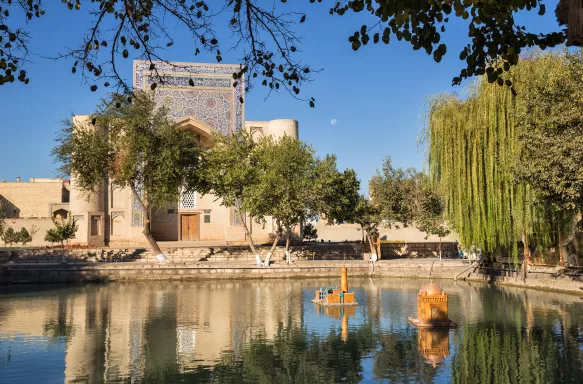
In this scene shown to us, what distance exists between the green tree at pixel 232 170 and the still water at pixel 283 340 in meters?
7.08

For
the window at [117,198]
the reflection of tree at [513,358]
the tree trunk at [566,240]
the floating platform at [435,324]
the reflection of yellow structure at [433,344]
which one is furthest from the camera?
the window at [117,198]

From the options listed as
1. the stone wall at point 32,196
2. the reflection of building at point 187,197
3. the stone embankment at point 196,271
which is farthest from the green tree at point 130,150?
the stone wall at point 32,196

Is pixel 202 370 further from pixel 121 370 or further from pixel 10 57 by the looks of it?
pixel 10 57

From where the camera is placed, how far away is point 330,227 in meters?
42.3

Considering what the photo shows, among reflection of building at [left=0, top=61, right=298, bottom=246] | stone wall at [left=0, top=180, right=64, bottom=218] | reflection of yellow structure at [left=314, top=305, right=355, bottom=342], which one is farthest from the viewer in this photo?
stone wall at [left=0, top=180, right=64, bottom=218]

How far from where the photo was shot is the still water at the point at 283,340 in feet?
28.2

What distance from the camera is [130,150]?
23.4m

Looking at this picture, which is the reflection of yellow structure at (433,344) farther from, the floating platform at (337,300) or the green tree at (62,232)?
the green tree at (62,232)

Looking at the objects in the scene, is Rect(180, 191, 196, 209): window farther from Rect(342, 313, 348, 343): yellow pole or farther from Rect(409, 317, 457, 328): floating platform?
Rect(409, 317, 457, 328): floating platform

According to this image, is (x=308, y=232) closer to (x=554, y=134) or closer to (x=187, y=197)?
(x=187, y=197)

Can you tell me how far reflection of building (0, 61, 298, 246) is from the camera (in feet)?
97.6

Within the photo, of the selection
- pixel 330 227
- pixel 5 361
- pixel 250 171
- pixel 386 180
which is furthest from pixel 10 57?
pixel 330 227

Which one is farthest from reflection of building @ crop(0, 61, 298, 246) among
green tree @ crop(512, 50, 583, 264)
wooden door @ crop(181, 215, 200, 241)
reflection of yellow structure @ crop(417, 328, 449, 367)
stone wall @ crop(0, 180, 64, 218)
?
reflection of yellow structure @ crop(417, 328, 449, 367)

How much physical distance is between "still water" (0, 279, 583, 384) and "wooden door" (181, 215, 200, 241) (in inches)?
551
